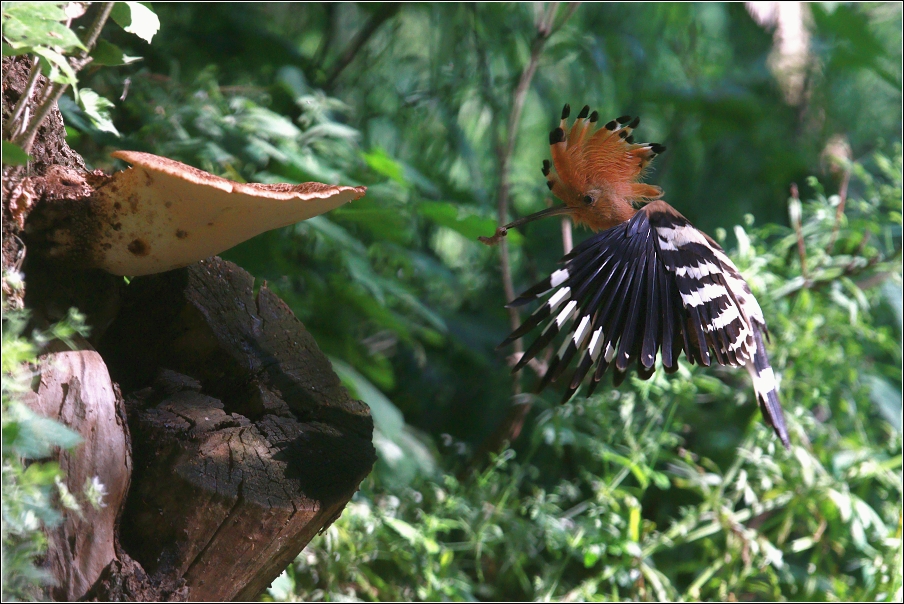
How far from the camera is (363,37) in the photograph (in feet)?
7.57

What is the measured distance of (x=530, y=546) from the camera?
1578 millimetres

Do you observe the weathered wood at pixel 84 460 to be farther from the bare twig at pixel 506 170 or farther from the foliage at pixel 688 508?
the bare twig at pixel 506 170

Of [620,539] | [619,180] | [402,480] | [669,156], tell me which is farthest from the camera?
[669,156]

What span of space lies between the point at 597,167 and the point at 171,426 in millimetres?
675

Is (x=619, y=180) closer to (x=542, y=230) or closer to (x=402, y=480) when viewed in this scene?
(x=402, y=480)

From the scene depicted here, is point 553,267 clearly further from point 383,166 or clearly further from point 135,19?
point 135,19

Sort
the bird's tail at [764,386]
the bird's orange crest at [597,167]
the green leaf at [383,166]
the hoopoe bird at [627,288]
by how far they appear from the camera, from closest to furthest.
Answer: the hoopoe bird at [627,288] < the bird's orange crest at [597,167] < the bird's tail at [764,386] < the green leaf at [383,166]

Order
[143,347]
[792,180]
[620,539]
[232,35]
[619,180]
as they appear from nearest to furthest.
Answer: [143,347] → [619,180] → [620,539] → [232,35] → [792,180]

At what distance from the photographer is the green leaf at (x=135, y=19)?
68cm

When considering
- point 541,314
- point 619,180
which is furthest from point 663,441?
point 541,314

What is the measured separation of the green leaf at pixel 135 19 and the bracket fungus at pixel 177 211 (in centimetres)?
11

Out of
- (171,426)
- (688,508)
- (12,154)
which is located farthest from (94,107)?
(688,508)

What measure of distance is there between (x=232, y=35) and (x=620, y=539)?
1.71 m

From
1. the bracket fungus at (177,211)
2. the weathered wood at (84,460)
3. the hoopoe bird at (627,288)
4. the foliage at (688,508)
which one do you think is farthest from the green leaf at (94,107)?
the foliage at (688,508)
